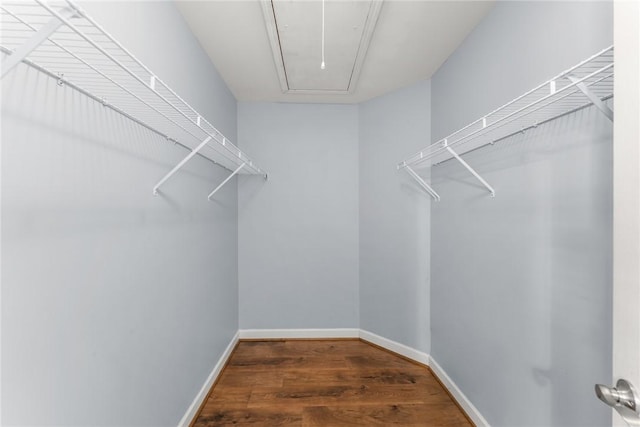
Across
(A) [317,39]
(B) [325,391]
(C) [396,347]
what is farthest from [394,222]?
(A) [317,39]

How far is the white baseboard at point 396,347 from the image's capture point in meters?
2.36

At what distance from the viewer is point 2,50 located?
0.65m

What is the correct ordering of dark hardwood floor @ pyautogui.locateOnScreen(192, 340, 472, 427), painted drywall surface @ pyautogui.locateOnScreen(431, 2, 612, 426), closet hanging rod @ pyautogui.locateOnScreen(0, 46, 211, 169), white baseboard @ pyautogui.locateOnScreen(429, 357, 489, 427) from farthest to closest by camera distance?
dark hardwood floor @ pyautogui.locateOnScreen(192, 340, 472, 427), white baseboard @ pyautogui.locateOnScreen(429, 357, 489, 427), painted drywall surface @ pyautogui.locateOnScreen(431, 2, 612, 426), closet hanging rod @ pyautogui.locateOnScreen(0, 46, 211, 169)

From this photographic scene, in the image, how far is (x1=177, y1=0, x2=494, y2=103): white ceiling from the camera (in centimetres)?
155

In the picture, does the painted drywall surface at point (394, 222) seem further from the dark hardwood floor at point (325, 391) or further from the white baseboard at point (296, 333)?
the dark hardwood floor at point (325, 391)

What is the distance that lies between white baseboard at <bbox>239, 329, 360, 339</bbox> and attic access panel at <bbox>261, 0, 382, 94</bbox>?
7.55 ft

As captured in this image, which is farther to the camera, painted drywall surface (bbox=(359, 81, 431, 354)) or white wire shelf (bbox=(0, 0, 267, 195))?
painted drywall surface (bbox=(359, 81, 431, 354))

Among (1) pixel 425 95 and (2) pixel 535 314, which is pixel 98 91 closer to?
(2) pixel 535 314

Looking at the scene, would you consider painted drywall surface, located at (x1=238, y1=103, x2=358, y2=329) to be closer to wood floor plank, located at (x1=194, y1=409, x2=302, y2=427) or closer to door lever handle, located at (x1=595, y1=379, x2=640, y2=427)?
wood floor plank, located at (x1=194, y1=409, x2=302, y2=427)

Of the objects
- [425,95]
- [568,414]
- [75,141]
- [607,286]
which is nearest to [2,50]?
[75,141]

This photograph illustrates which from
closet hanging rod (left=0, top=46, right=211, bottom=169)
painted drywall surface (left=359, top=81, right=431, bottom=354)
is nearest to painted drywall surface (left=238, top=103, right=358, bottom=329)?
painted drywall surface (left=359, top=81, right=431, bottom=354)

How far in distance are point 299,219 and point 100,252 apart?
195cm

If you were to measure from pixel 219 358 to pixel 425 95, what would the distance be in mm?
2716

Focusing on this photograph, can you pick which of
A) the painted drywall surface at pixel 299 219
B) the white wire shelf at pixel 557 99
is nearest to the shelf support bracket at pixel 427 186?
the white wire shelf at pixel 557 99
